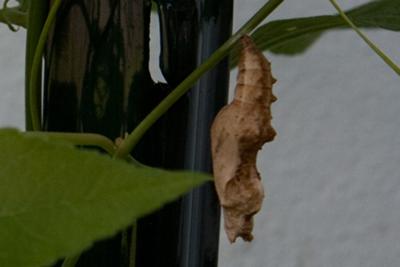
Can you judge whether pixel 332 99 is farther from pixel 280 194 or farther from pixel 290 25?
pixel 290 25

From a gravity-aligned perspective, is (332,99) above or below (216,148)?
above

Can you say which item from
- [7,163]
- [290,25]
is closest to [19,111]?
[290,25]

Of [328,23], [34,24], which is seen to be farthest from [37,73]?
[328,23]

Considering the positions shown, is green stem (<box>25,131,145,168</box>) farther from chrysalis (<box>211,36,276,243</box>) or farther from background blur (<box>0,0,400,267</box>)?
background blur (<box>0,0,400,267</box>)

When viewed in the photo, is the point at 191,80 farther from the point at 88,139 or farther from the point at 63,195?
the point at 63,195

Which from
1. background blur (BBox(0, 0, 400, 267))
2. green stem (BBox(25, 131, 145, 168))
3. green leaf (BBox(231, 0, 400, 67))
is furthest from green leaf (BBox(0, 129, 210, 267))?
background blur (BBox(0, 0, 400, 267))

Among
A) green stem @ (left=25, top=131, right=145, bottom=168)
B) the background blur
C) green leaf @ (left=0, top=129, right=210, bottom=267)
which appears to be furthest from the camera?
the background blur
